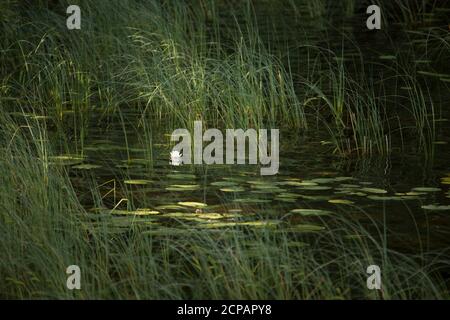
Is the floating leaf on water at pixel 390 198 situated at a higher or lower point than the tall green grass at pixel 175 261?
higher

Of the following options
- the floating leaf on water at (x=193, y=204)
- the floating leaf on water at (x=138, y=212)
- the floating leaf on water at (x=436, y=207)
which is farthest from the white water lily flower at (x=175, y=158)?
the floating leaf on water at (x=436, y=207)

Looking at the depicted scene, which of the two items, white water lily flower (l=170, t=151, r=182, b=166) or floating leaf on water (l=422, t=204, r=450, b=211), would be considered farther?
white water lily flower (l=170, t=151, r=182, b=166)

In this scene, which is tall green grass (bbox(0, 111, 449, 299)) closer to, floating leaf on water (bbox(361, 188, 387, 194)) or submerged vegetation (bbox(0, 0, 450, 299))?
submerged vegetation (bbox(0, 0, 450, 299))

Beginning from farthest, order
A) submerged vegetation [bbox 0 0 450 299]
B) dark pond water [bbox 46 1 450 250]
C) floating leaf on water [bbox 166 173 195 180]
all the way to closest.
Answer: floating leaf on water [bbox 166 173 195 180] < dark pond water [bbox 46 1 450 250] < submerged vegetation [bbox 0 0 450 299]

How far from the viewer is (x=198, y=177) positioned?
8.52 meters

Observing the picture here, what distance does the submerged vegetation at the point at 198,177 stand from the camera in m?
6.04

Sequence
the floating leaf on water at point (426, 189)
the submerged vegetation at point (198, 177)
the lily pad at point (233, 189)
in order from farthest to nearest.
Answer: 1. the floating leaf on water at point (426, 189)
2. the lily pad at point (233, 189)
3. the submerged vegetation at point (198, 177)

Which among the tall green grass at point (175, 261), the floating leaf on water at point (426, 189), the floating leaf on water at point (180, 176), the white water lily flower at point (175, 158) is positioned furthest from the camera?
the white water lily flower at point (175, 158)

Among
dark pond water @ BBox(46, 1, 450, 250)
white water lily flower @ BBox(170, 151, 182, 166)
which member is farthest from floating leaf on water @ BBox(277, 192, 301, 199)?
white water lily flower @ BBox(170, 151, 182, 166)

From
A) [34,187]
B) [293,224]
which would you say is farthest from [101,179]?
[293,224]

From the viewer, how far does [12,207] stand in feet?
22.8

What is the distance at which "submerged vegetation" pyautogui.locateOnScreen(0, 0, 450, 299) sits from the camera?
6.04m

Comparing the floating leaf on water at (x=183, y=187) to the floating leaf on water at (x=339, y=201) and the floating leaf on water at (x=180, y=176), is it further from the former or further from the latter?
the floating leaf on water at (x=339, y=201)
